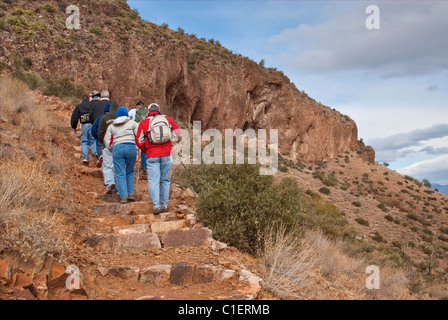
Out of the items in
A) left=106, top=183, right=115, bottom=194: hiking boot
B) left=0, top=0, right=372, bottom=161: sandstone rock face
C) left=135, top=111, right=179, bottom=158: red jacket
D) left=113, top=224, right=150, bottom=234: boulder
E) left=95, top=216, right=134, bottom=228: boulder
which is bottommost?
left=113, top=224, right=150, bottom=234: boulder

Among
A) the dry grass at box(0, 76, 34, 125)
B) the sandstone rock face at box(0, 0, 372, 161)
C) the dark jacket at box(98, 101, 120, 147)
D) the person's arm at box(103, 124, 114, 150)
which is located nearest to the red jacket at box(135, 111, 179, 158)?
the person's arm at box(103, 124, 114, 150)

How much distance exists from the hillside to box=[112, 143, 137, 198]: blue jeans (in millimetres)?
557

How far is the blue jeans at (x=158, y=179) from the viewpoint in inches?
248

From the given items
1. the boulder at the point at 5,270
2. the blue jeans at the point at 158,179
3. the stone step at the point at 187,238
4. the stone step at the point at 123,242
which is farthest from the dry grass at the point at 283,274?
the boulder at the point at 5,270

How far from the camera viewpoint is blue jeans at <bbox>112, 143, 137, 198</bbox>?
679cm

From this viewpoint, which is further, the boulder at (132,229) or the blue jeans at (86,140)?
the blue jeans at (86,140)

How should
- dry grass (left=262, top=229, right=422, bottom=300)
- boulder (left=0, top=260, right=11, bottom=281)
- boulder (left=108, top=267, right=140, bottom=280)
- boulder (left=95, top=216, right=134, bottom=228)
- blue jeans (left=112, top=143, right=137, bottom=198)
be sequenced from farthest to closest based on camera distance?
blue jeans (left=112, top=143, right=137, bottom=198) < boulder (left=95, top=216, right=134, bottom=228) < boulder (left=108, top=267, right=140, bottom=280) < dry grass (left=262, top=229, right=422, bottom=300) < boulder (left=0, top=260, right=11, bottom=281)

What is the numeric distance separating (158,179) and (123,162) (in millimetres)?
1085

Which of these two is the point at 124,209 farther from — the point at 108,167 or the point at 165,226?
the point at 108,167

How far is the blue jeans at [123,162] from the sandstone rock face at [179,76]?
5.15m

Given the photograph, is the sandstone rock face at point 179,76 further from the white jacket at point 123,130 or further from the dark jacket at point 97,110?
the white jacket at point 123,130

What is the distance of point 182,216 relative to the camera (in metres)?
6.28

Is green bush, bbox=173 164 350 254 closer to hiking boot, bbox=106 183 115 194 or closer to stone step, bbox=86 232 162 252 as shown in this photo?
stone step, bbox=86 232 162 252
